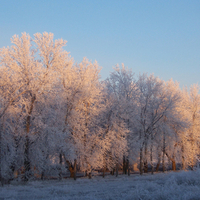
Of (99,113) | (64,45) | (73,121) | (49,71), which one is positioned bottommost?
(73,121)

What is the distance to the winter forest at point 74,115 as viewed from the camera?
54.0ft

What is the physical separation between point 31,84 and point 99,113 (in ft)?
31.4

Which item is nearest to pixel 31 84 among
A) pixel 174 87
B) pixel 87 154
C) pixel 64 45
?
pixel 64 45

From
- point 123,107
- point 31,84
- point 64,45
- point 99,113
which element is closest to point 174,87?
point 123,107

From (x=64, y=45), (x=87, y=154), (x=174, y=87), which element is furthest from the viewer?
(x=174, y=87)

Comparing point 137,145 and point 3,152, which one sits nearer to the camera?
point 3,152

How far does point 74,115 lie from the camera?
20594mm

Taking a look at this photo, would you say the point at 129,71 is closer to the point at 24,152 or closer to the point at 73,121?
the point at 73,121

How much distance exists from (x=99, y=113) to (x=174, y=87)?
1487cm

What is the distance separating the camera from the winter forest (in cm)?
1647

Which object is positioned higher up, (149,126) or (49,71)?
(49,71)

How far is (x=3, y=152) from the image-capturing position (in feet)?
49.1

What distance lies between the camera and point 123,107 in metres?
24.7

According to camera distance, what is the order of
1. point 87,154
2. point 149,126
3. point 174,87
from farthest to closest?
1. point 174,87
2. point 149,126
3. point 87,154
